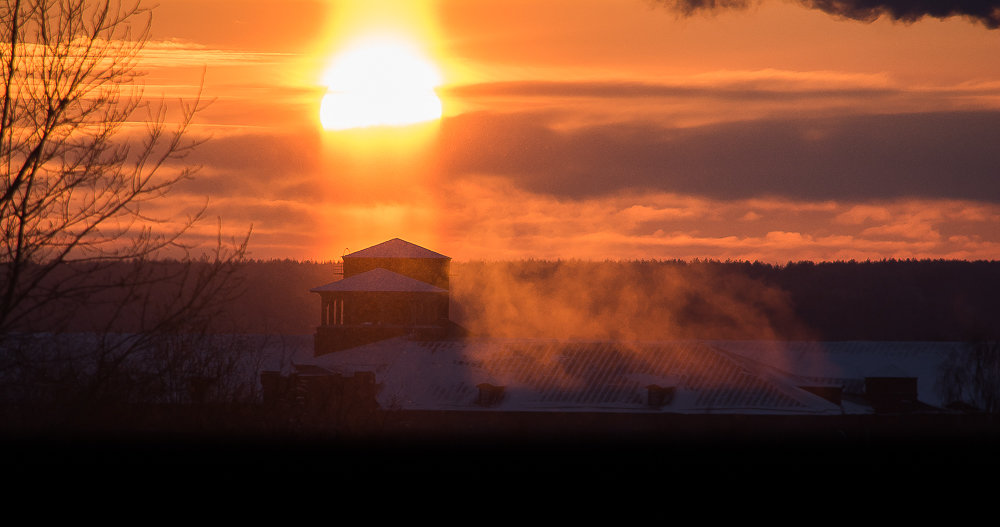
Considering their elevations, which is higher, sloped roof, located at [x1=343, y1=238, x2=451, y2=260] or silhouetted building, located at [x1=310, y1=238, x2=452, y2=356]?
sloped roof, located at [x1=343, y1=238, x2=451, y2=260]

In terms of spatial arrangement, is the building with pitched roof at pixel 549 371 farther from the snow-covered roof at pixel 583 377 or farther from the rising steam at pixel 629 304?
the rising steam at pixel 629 304

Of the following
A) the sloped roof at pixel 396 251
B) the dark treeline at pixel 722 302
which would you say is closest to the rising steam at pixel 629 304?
the dark treeline at pixel 722 302

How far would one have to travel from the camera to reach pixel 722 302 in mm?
124125

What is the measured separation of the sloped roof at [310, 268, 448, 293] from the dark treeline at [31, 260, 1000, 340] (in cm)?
4282

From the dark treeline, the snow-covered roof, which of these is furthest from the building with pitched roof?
the dark treeline

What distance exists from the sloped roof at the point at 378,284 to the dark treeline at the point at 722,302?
1686 inches

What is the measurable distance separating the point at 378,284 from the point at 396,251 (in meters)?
6.18

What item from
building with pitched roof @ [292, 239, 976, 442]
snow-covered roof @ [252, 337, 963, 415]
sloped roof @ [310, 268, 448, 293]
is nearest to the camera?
building with pitched roof @ [292, 239, 976, 442]

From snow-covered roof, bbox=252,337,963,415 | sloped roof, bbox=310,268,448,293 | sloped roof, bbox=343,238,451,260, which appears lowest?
snow-covered roof, bbox=252,337,963,415

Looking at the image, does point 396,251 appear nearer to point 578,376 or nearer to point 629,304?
point 578,376

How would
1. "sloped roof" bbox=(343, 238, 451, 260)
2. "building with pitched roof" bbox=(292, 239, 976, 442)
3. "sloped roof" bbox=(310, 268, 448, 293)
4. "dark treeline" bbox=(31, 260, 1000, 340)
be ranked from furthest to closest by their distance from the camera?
"dark treeline" bbox=(31, 260, 1000, 340) → "sloped roof" bbox=(343, 238, 451, 260) → "sloped roof" bbox=(310, 268, 448, 293) → "building with pitched roof" bbox=(292, 239, 976, 442)

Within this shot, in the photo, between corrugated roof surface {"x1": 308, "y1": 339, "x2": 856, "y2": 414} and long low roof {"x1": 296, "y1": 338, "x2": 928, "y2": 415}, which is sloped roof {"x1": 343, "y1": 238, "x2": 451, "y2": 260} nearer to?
long low roof {"x1": 296, "y1": 338, "x2": 928, "y2": 415}

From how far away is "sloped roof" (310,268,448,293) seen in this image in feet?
210

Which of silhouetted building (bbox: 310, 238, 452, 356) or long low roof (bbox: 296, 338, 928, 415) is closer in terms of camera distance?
long low roof (bbox: 296, 338, 928, 415)
